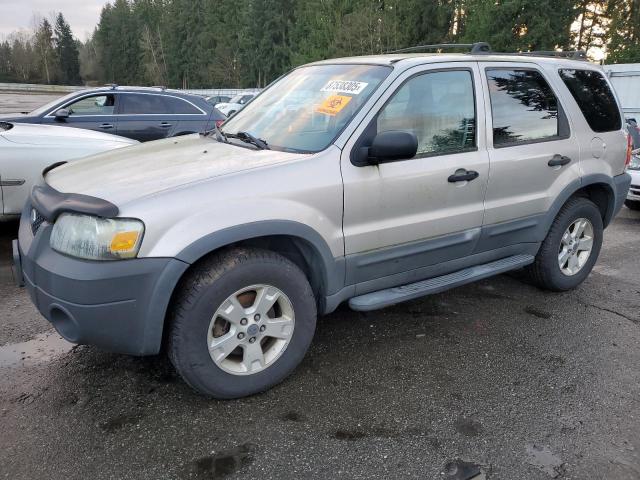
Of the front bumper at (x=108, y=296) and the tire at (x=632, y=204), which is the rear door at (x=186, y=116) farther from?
the tire at (x=632, y=204)

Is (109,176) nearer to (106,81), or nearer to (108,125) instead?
(108,125)

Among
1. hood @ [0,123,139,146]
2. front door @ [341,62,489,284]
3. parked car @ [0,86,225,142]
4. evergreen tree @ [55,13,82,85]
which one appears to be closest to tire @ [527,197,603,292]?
front door @ [341,62,489,284]

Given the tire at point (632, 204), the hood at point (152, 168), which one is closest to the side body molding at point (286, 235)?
the hood at point (152, 168)

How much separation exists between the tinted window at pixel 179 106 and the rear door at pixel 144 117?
51mm

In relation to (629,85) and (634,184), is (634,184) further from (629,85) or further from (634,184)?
(629,85)

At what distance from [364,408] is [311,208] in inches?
43.7

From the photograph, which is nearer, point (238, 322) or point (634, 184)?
point (238, 322)

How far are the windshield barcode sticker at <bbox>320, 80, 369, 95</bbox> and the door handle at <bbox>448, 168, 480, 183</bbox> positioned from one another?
2.63 feet

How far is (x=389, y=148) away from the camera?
114 inches

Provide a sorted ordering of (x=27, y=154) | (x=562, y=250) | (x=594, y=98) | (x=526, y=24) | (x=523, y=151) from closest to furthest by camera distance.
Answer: (x=523, y=151) < (x=594, y=98) < (x=562, y=250) < (x=27, y=154) < (x=526, y=24)

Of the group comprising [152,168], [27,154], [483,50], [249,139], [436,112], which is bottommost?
[27,154]

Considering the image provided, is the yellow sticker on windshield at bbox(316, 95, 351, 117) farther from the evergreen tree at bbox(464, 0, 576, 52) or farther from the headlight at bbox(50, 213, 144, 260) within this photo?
the evergreen tree at bbox(464, 0, 576, 52)

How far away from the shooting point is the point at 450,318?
12.9ft

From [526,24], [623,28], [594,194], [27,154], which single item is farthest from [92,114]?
[623,28]
